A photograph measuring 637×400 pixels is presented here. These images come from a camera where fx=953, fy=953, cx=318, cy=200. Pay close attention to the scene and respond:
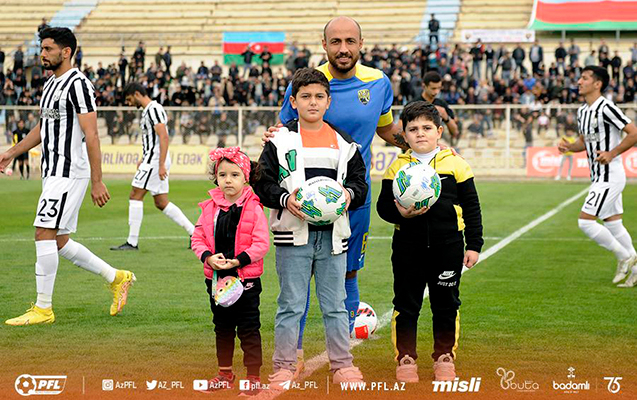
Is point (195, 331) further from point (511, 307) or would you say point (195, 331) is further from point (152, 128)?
point (152, 128)

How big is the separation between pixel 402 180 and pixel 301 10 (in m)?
41.5

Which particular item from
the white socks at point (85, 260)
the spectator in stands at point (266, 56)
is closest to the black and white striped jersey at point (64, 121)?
the white socks at point (85, 260)

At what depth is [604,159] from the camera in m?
9.84

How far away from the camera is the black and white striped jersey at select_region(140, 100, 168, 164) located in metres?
13.1

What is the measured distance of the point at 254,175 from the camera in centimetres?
563

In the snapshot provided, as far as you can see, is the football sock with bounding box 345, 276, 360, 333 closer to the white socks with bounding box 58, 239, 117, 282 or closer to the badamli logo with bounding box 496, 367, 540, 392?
the badamli logo with bounding box 496, 367, 540, 392

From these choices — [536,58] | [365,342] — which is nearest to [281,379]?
[365,342]

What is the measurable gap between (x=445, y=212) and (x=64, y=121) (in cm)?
343

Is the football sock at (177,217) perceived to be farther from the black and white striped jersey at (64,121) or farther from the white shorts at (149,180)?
the black and white striped jersey at (64,121)

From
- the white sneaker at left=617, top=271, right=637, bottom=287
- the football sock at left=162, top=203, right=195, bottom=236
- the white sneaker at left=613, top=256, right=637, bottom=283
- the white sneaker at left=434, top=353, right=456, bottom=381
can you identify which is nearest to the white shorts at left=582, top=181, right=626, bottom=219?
the white sneaker at left=613, top=256, right=637, bottom=283

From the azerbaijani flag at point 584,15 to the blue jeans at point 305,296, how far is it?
3816 centimetres

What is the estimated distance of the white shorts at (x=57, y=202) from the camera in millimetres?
7637

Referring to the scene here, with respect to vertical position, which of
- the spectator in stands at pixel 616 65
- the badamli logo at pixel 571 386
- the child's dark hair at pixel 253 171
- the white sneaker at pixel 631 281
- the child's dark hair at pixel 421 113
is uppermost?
the spectator in stands at pixel 616 65

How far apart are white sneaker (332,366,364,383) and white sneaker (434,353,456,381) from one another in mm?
493
